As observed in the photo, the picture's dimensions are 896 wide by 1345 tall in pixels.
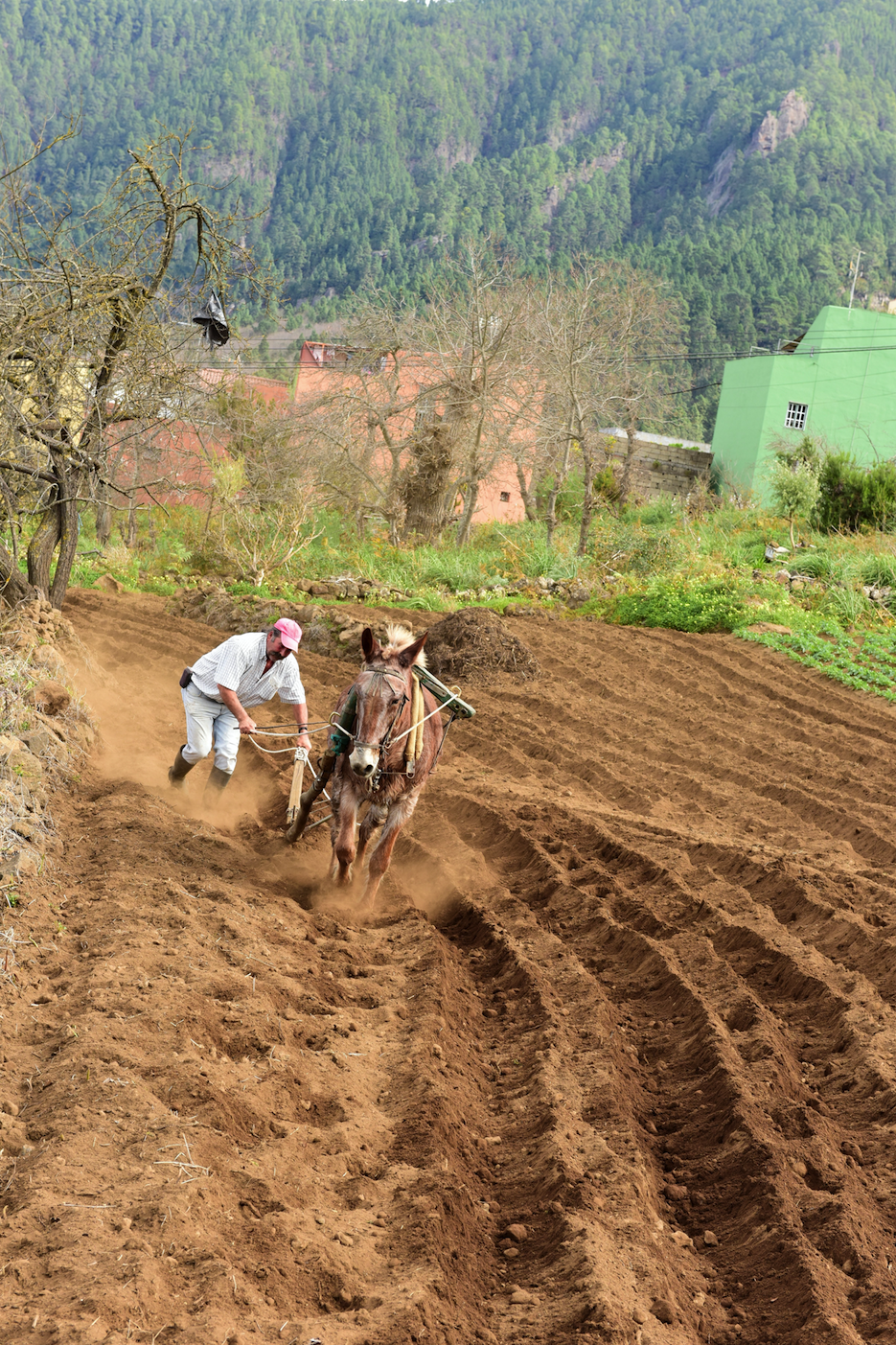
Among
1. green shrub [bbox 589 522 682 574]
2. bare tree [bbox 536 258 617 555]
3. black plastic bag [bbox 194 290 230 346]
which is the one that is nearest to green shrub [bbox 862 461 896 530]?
green shrub [bbox 589 522 682 574]

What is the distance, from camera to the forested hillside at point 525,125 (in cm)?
8631

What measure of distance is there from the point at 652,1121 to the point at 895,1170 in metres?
1.03

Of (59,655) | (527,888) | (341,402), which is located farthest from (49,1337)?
(341,402)

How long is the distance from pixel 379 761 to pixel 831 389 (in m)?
41.4

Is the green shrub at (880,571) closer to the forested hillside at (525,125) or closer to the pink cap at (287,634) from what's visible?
the pink cap at (287,634)

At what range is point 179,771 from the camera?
8.30 m

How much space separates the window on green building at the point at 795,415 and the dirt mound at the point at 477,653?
3272 cm

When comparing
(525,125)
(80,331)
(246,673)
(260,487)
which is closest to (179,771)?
(246,673)

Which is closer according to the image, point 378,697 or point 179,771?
point 378,697

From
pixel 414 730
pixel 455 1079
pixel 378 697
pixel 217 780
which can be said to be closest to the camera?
pixel 455 1079

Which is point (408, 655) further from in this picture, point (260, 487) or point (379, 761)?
point (260, 487)

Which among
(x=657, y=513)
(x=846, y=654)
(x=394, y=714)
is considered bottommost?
(x=657, y=513)

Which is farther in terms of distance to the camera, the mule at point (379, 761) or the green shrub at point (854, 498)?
the green shrub at point (854, 498)

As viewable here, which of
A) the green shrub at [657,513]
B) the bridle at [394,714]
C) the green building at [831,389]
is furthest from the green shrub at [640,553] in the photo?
the green building at [831,389]
